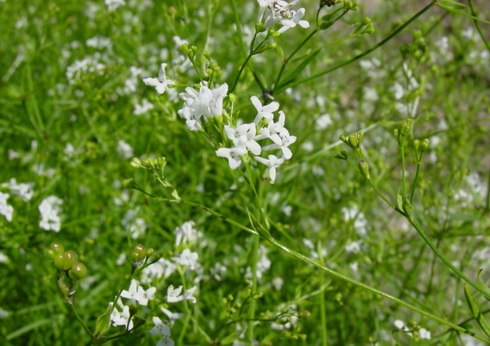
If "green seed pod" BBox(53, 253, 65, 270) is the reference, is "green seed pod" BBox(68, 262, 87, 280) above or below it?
below

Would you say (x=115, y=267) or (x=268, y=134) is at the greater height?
(x=268, y=134)

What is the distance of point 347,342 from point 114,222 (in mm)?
1735

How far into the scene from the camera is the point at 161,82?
6.25 feet

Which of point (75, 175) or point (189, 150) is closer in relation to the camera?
point (75, 175)

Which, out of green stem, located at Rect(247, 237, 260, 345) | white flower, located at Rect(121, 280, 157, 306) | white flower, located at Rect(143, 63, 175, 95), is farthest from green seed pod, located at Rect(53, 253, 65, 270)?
green stem, located at Rect(247, 237, 260, 345)

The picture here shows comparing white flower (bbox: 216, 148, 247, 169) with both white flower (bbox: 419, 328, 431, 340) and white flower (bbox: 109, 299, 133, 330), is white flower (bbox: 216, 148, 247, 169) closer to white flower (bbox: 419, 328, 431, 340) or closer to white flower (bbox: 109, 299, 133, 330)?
white flower (bbox: 109, 299, 133, 330)

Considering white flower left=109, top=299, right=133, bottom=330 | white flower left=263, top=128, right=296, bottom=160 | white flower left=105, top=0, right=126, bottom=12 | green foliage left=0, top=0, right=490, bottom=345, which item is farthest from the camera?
white flower left=105, top=0, right=126, bottom=12

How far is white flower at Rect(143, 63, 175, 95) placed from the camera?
71.3 inches

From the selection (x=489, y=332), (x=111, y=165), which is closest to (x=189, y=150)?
(x=111, y=165)

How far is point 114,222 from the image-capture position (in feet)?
11.3

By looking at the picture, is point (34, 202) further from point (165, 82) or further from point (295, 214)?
point (295, 214)

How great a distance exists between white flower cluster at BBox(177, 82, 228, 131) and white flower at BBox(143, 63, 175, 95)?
15 cm

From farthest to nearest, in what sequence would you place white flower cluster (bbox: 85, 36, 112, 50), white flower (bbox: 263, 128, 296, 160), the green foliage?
white flower cluster (bbox: 85, 36, 112, 50), the green foliage, white flower (bbox: 263, 128, 296, 160)

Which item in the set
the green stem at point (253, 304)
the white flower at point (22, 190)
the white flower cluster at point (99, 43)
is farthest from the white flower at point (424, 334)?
the white flower cluster at point (99, 43)
